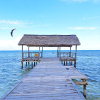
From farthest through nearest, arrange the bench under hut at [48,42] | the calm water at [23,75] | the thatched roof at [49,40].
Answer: the thatched roof at [49,40], the bench under hut at [48,42], the calm water at [23,75]

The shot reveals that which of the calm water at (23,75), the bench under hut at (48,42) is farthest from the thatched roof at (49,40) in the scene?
the calm water at (23,75)

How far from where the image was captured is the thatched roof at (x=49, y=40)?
57.1 ft

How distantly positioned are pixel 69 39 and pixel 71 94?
598 inches

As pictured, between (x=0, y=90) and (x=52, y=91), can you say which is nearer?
(x=52, y=91)

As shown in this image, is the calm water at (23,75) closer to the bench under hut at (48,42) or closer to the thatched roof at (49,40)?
the bench under hut at (48,42)

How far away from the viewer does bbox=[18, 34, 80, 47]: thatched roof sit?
17391 millimetres

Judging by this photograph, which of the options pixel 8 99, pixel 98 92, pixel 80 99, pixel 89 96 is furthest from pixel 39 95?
pixel 98 92

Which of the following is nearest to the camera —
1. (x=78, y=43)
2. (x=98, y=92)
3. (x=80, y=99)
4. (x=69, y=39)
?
Result: (x=80, y=99)

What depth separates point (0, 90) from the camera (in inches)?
357

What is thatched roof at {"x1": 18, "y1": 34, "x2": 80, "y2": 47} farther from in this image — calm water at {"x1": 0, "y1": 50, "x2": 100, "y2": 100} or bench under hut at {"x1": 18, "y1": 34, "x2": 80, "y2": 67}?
calm water at {"x1": 0, "y1": 50, "x2": 100, "y2": 100}

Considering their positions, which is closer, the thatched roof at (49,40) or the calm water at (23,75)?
the calm water at (23,75)

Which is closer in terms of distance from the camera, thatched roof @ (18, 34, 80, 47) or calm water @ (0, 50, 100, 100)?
calm water @ (0, 50, 100, 100)

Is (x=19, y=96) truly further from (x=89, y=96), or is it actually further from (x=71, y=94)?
(x=89, y=96)

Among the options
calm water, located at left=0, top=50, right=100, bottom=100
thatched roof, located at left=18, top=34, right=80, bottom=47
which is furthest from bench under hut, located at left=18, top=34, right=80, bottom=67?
calm water, located at left=0, top=50, right=100, bottom=100
